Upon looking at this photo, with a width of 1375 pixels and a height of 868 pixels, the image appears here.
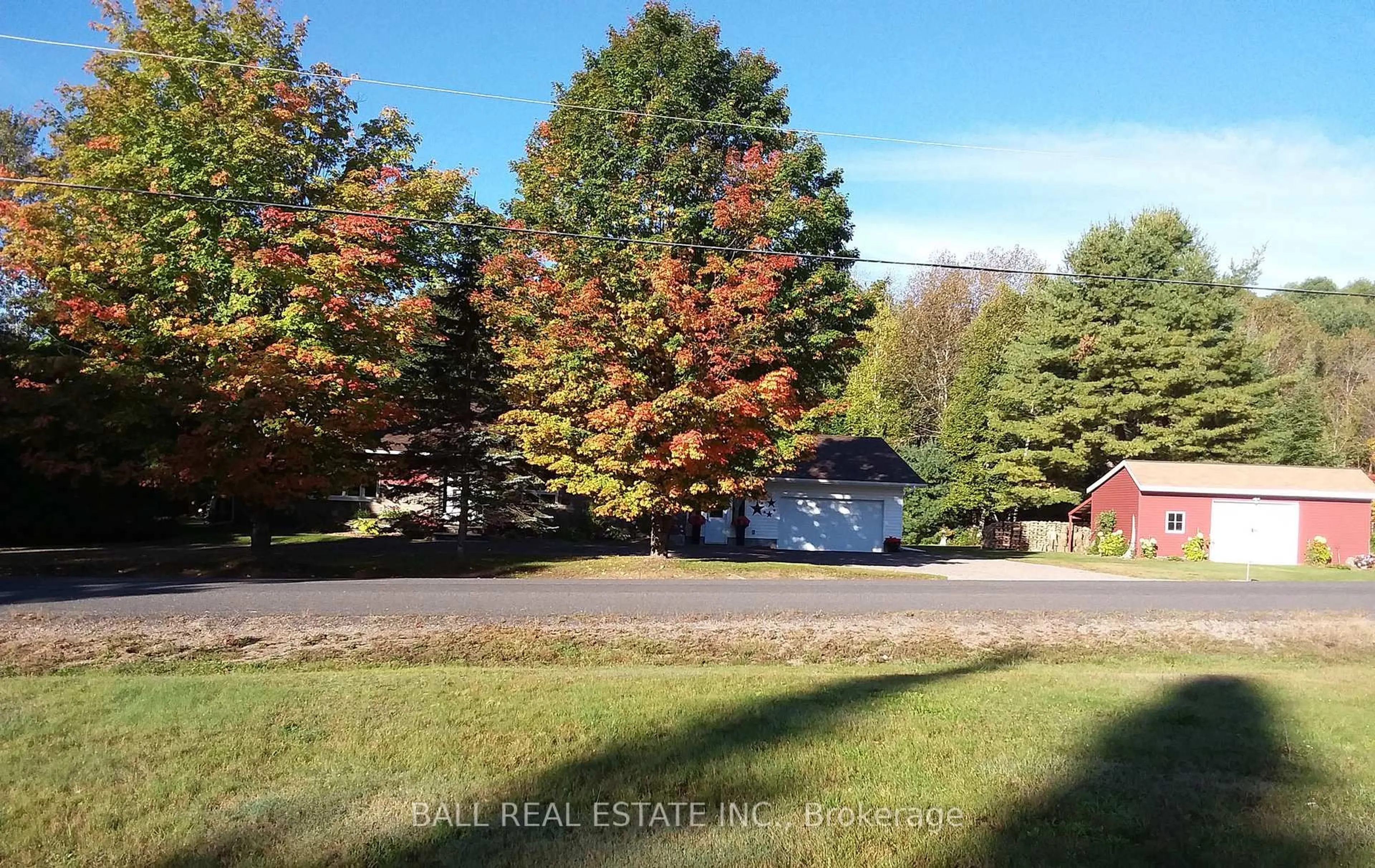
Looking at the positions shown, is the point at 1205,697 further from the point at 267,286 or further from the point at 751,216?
the point at 267,286

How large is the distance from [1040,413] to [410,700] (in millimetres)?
45983

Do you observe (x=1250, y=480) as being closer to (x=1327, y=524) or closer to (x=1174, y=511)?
(x=1327, y=524)

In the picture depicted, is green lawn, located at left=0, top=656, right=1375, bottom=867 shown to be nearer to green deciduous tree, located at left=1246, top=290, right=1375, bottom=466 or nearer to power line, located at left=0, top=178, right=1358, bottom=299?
power line, located at left=0, top=178, right=1358, bottom=299

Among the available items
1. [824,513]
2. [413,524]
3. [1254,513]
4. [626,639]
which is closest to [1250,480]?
[1254,513]

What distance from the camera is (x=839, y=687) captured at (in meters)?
9.04

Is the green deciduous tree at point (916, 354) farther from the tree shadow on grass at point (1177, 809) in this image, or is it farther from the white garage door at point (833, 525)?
the tree shadow on grass at point (1177, 809)

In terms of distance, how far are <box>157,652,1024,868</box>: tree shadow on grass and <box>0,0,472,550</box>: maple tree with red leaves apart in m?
15.3

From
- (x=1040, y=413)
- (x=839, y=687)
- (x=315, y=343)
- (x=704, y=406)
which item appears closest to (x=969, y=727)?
(x=839, y=687)

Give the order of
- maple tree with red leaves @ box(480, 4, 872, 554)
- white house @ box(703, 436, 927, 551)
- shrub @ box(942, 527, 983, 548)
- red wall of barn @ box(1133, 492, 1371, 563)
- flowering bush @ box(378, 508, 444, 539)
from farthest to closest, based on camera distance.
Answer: shrub @ box(942, 527, 983, 548) → red wall of barn @ box(1133, 492, 1371, 563) → white house @ box(703, 436, 927, 551) → flowering bush @ box(378, 508, 444, 539) → maple tree with red leaves @ box(480, 4, 872, 554)

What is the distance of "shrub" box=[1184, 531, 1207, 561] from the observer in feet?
120

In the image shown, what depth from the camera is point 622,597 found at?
16.8 meters

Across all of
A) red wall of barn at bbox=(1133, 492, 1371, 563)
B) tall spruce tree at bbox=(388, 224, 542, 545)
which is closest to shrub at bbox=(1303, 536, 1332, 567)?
red wall of barn at bbox=(1133, 492, 1371, 563)

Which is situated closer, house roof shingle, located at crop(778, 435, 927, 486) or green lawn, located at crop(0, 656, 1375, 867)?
green lawn, located at crop(0, 656, 1375, 867)

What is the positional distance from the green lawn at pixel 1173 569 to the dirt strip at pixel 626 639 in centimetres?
1341
